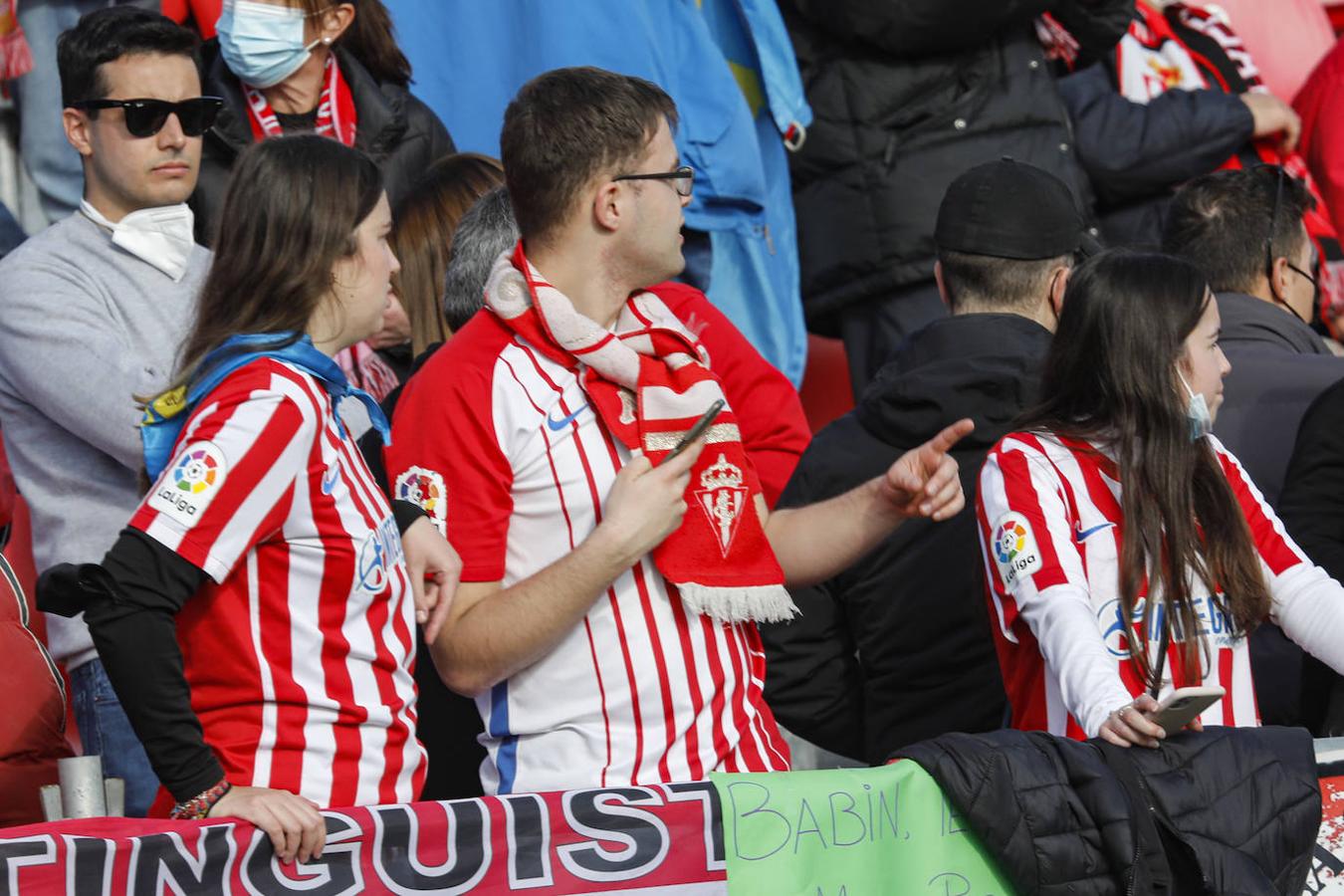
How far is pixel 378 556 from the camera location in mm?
2988

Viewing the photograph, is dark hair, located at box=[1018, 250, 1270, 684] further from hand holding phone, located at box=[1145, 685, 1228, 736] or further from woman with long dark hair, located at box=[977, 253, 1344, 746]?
hand holding phone, located at box=[1145, 685, 1228, 736]

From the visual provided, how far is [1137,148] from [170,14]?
10.1ft

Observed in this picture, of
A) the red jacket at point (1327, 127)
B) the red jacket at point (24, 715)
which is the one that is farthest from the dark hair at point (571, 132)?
the red jacket at point (1327, 127)

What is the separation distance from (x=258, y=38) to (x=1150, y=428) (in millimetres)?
2619

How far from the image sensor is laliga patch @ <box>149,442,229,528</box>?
2.73m

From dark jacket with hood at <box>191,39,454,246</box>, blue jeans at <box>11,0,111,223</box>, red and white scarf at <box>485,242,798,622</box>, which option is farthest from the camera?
blue jeans at <box>11,0,111,223</box>

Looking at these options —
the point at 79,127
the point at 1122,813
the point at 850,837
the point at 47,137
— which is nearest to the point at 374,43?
the point at 47,137

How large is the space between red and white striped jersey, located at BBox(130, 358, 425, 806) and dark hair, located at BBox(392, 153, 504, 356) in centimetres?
125

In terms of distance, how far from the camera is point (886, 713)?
160 inches

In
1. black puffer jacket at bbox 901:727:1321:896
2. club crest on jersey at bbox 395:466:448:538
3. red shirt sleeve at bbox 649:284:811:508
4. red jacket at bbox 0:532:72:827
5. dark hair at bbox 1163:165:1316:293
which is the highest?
dark hair at bbox 1163:165:1316:293

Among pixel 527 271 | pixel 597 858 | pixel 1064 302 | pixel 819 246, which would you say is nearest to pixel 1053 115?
pixel 819 246

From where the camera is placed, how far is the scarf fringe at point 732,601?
10.2 ft

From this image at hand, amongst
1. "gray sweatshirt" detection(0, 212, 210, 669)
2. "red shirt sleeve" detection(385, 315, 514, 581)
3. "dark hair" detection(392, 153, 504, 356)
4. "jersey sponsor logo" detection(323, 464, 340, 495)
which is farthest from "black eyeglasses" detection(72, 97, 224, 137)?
"jersey sponsor logo" detection(323, 464, 340, 495)

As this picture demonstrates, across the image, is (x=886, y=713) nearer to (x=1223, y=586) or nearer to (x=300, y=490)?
(x=1223, y=586)
